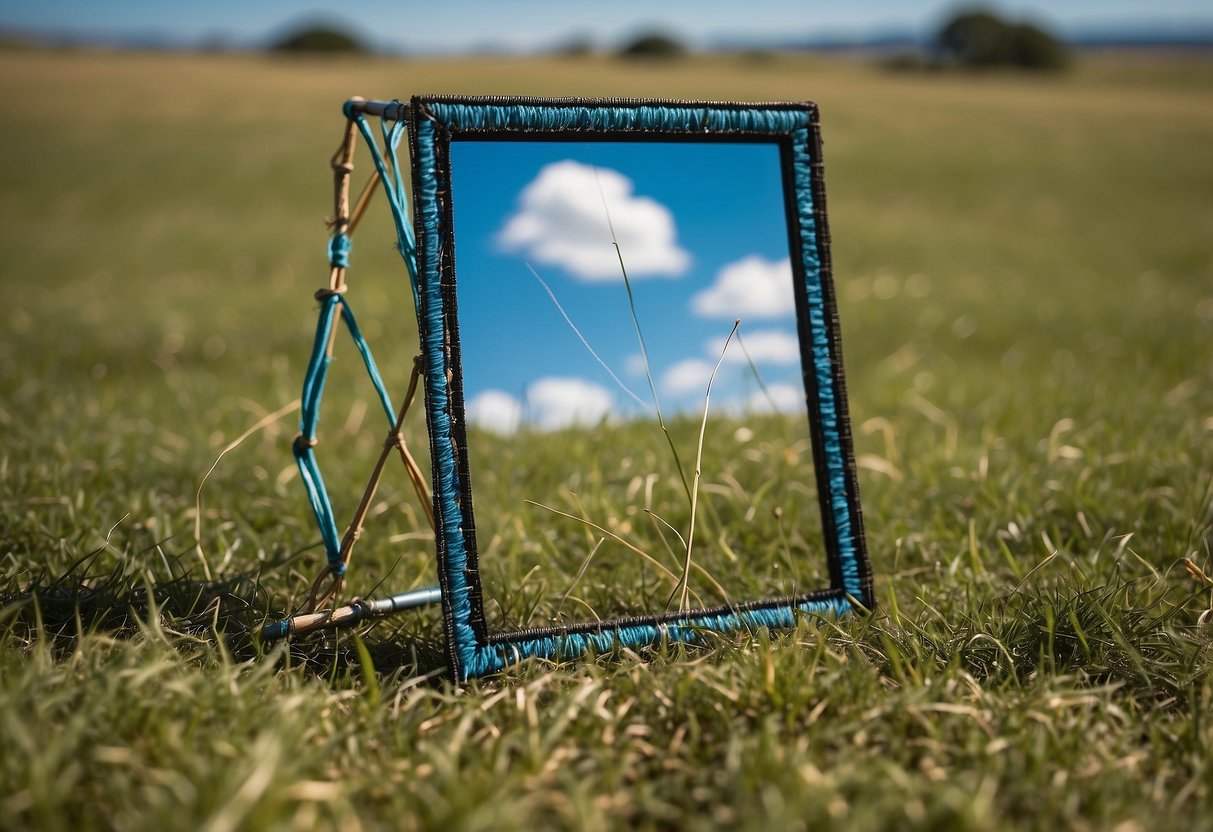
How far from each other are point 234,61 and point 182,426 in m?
35.0

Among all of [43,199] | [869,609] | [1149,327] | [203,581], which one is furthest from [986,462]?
[43,199]

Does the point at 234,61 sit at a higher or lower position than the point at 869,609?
higher

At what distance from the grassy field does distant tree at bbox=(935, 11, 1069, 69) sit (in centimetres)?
5014

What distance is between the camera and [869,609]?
2117 millimetres

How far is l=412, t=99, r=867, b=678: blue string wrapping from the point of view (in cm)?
176

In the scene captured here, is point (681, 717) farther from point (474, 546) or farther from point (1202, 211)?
point (1202, 211)

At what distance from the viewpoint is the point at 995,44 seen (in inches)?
2026

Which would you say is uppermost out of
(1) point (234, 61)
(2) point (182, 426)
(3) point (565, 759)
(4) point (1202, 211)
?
(1) point (234, 61)

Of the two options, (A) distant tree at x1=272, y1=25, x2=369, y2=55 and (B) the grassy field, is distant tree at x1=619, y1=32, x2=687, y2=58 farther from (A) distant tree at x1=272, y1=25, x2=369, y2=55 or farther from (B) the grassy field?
(B) the grassy field

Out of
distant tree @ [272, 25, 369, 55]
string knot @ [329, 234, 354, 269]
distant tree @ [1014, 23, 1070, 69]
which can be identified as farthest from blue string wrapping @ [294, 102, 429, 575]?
distant tree @ [272, 25, 369, 55]

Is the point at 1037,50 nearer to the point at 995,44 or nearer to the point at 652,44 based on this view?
the point at 995,44

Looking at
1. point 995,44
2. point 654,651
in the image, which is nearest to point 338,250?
point 654,651

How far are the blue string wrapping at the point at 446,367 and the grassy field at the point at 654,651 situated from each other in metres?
0.07

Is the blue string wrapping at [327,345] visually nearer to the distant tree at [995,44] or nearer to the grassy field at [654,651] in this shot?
the grassy field at [654,651]
